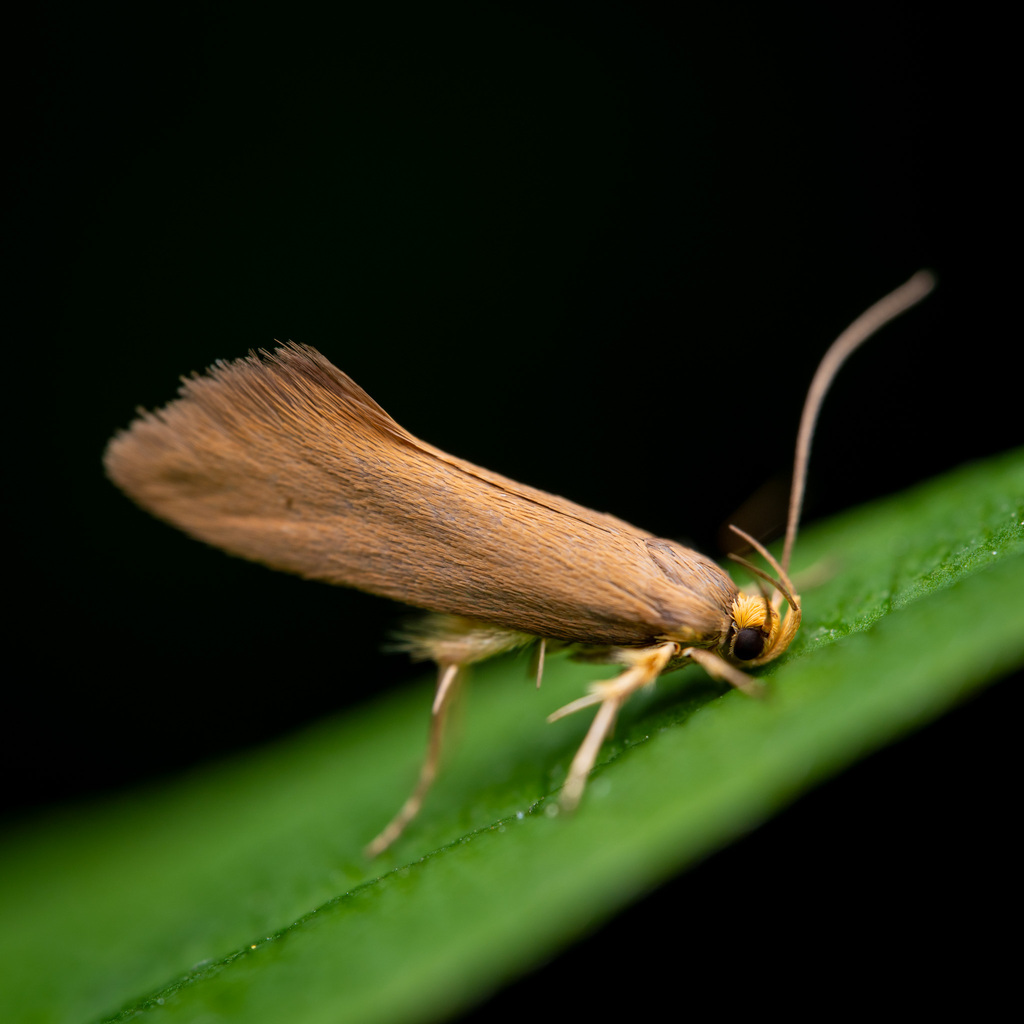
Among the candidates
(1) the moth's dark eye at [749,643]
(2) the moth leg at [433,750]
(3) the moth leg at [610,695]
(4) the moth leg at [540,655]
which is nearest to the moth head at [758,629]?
(1) the moth's dark eye at [749,643]

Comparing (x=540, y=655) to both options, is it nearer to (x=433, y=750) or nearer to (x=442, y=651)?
(x=442, y=651)

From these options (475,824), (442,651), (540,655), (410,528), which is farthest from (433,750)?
(410,528)

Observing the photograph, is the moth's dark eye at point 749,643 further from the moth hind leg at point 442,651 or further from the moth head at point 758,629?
the moth hind leg at point 442,651

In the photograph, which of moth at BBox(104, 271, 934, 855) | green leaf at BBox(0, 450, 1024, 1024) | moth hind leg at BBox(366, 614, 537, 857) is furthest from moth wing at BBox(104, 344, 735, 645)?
green leaf at BBox(0, 450, 1024, 1024)

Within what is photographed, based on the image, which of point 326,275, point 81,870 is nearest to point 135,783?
point 81,870

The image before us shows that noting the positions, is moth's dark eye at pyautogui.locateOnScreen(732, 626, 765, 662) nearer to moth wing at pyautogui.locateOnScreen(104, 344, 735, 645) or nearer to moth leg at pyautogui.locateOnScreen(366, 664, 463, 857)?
moth wing at pyautogui.locateOnScreen(104, 344, 735, 645)
